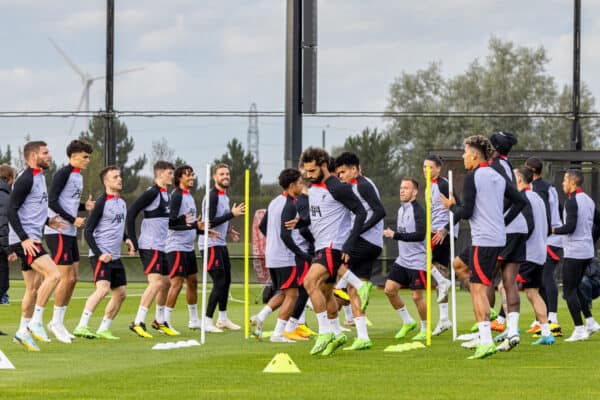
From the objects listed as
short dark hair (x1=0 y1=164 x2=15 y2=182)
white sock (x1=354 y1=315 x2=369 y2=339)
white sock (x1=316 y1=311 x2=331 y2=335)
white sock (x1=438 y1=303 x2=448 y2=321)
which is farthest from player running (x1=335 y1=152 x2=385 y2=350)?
short dark hair (x1=0 y1=164 x2=15 y2=182)

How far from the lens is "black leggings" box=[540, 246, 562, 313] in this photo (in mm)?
15039

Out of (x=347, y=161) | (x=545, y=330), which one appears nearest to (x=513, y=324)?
(x=545, y=330)

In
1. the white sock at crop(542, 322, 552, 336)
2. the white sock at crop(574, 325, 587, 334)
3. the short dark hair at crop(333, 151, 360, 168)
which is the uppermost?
the short dark hair at crop(333, 151, 360, 168)

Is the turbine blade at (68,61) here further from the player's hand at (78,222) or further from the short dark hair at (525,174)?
the short dark hair at (525,174)

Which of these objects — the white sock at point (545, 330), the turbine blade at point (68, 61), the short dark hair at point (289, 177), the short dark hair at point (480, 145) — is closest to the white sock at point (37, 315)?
the short dark hair at point (289, 177)

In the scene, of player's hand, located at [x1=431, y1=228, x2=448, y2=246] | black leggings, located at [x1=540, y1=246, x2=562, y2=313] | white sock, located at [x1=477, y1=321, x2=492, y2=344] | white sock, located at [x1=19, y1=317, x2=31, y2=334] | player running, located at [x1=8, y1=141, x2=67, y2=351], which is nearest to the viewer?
white sock, located at [x1=477, y1=321, x2=492, y2=344]

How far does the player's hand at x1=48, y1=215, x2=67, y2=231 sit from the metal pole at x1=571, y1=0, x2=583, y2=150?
17.5 meters

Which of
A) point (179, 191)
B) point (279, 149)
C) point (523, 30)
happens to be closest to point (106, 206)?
point (179, 191)

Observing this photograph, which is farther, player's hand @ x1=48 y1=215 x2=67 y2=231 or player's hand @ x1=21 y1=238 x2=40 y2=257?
player's hand @ x1=48 y1=215 x2=67 y2=231

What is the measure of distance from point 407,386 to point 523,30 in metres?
41.5

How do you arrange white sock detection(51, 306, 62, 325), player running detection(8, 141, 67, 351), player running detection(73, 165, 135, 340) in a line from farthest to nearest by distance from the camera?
player running detection(73, 165, 135, 340)
white sock detection(51, 306, 62, 325)
player running detection(8, 141, 67, 351)

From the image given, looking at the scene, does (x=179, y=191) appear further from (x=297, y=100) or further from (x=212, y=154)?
(x=212, y=154)

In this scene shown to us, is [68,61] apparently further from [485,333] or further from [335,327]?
[485,333]

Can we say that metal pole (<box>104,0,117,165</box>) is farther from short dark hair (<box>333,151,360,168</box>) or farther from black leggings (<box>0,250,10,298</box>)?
short dark hair (<box>333,151,360,168</box>)
